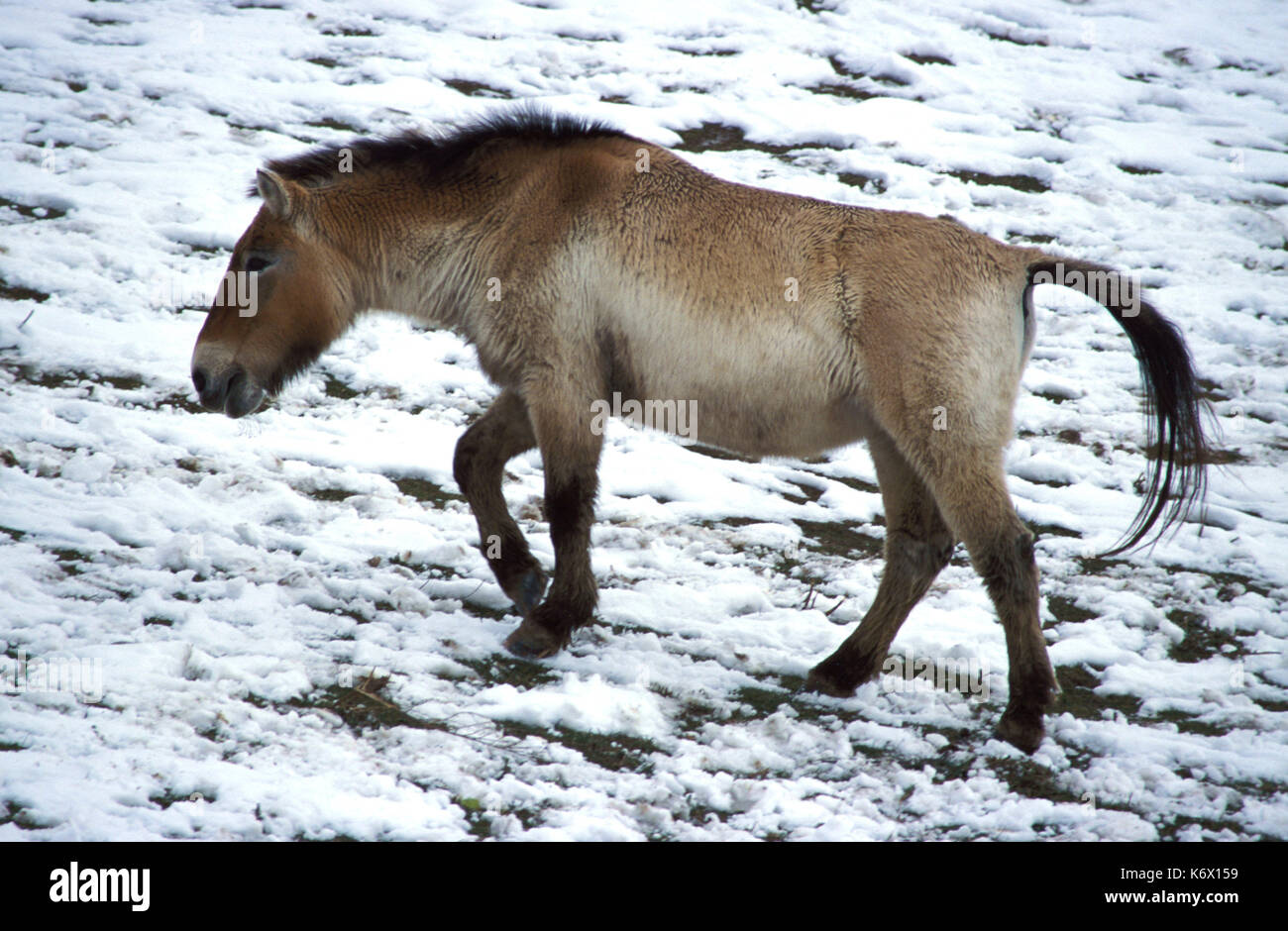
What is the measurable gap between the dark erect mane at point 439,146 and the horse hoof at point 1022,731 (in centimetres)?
313

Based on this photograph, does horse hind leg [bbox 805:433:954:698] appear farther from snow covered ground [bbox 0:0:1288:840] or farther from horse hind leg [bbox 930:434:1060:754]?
horse hind leg [bbox 930:434:1060:754]

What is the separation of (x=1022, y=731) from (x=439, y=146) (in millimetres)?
3626

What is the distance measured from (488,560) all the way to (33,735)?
2026 millimetres

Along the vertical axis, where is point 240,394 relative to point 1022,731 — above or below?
above

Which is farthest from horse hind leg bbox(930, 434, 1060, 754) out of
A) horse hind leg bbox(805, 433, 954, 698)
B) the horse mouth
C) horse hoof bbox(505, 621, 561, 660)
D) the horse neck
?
the horse mouth

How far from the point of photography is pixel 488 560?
496 centimetres

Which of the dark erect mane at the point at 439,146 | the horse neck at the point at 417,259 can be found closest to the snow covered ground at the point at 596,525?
the horse neck at the point at 417,259

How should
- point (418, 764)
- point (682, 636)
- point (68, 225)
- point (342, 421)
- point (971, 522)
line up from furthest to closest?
point (68, 225) < point (342, 421) < point (682, 636) < point (971, 522) < point (418, 764)

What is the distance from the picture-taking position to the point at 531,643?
4539 millimetres

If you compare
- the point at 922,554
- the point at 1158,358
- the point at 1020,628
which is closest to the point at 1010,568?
the point at 1020,628

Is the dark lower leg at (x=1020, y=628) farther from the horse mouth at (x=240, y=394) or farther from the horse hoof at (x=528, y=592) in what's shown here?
the horse mouth at (x=240, y=394)

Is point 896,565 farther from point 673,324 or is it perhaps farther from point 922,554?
point 673,324
